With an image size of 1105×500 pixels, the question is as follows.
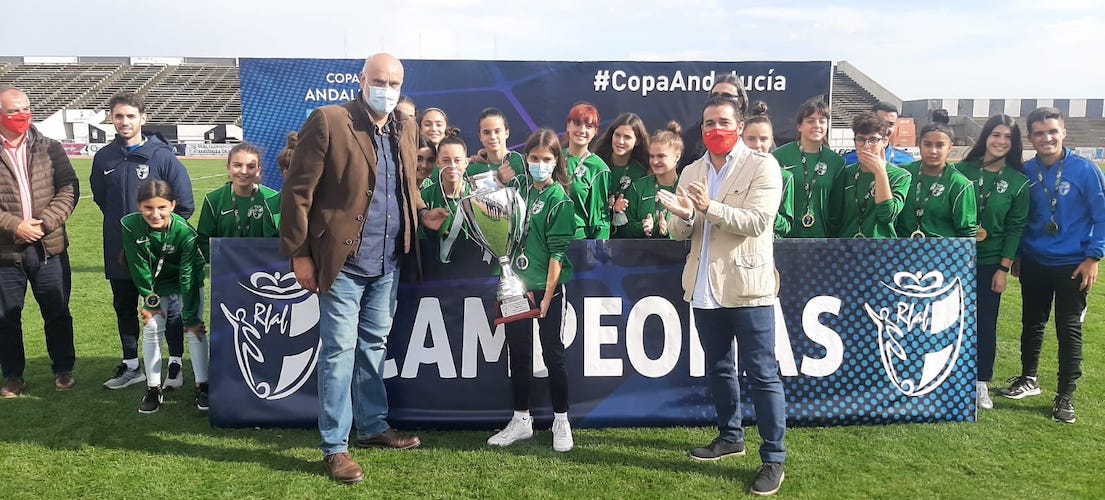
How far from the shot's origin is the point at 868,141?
12.6 ft

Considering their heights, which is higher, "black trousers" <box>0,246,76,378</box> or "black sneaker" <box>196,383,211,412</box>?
"black trousers" <box>0,246,76,378</box>

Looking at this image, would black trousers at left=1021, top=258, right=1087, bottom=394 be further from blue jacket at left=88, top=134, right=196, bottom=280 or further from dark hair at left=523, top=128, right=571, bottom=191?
blue jacket at left=88, top=134, right=196, bottom=280

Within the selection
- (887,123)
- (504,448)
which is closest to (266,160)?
(504,448)

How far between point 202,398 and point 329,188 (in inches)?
73.9

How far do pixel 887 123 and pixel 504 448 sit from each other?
330 cm

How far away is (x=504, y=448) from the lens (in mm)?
3652

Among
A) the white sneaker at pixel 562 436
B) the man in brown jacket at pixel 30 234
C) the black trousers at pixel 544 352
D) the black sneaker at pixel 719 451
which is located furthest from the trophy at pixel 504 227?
the man in brown jacket at pixel 30 234

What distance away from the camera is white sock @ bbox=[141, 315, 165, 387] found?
4.12 m

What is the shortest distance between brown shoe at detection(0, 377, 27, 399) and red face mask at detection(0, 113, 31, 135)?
1569 mm

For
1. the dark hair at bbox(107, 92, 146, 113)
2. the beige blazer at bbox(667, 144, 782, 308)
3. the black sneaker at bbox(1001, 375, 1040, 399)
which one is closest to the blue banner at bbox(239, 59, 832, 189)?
the dark hair at bbox(107, 92, 146, 113)

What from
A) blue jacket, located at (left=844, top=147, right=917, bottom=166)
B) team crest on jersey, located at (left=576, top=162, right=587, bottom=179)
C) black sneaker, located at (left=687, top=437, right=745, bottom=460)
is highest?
blue jacket, located at (left=844, top=147, right=917, bottom=166)

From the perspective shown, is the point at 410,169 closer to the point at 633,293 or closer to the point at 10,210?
the point at 633,293

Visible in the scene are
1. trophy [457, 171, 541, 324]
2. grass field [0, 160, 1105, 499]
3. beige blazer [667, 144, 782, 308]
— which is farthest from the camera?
trophy [457, 171, 541, 324]

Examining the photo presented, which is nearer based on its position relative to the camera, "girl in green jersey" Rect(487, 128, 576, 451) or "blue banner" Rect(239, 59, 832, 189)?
"girl in green jersey" Rect(487, 128, 576, 451)
